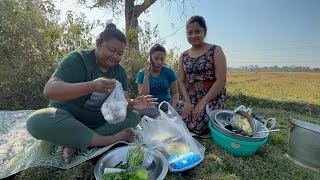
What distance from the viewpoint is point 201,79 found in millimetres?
2910

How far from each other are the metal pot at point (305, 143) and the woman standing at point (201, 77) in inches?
34.8

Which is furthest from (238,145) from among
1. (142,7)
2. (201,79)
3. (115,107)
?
(142,7)

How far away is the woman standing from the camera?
277 centimetres

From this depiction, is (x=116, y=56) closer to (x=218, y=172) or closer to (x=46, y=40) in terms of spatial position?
(x=218, y=172)

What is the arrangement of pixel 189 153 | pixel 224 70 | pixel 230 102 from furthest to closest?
pixel 230 102
pixel 224 70
pixel 189 153

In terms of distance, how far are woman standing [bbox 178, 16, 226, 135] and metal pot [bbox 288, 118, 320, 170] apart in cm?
88

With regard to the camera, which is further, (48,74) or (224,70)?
(48,74)

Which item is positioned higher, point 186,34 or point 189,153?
point 186,34

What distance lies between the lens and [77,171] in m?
1.77

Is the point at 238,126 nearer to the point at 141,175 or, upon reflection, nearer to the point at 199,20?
the point at 141,175

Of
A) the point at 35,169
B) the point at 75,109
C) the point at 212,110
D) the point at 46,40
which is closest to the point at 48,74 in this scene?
the point at 46,40

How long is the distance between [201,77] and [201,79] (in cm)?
3

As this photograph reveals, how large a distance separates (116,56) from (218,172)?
1.41 m

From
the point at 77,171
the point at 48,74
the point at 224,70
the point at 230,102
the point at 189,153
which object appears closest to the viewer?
the point at 77,171
